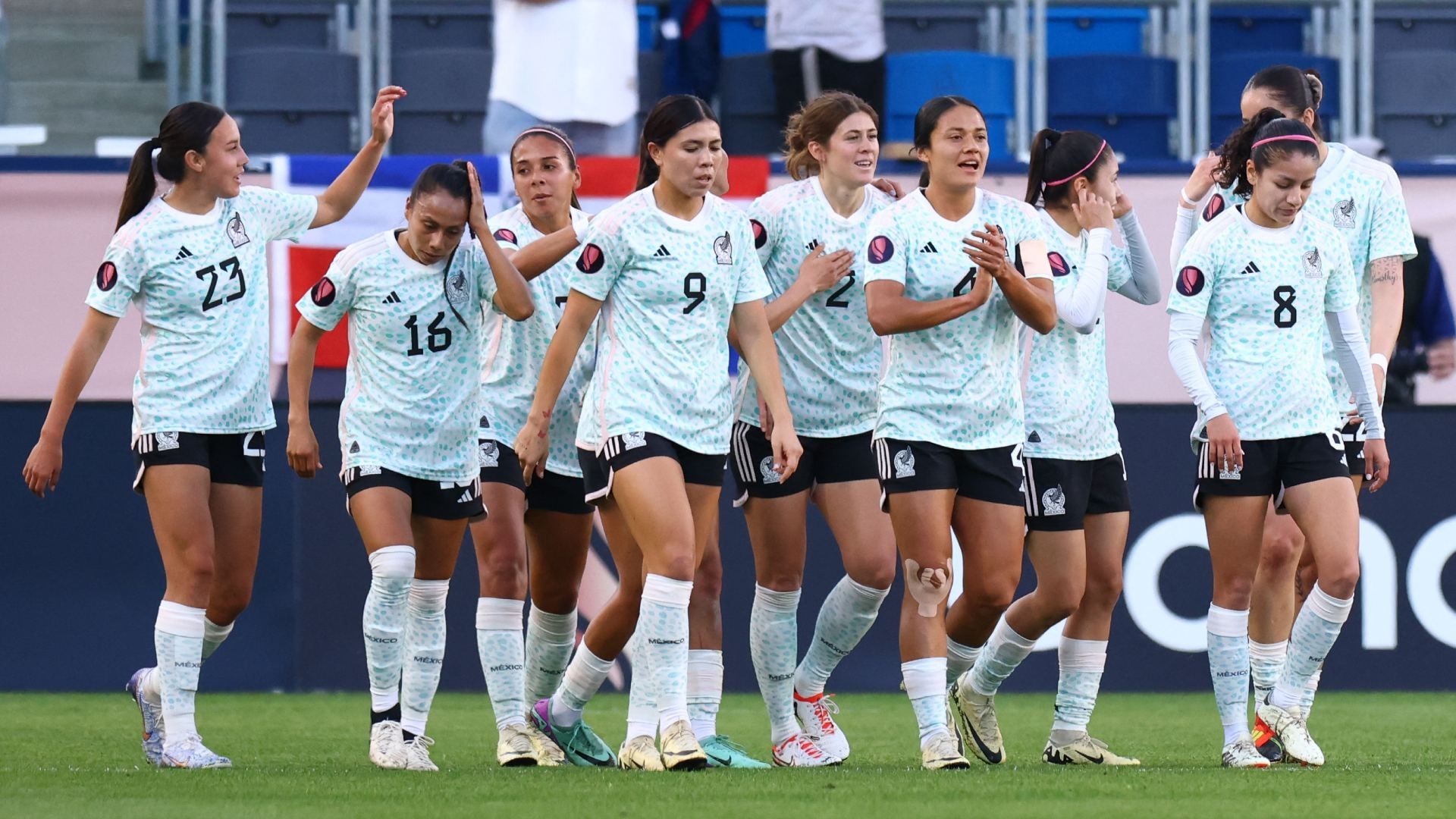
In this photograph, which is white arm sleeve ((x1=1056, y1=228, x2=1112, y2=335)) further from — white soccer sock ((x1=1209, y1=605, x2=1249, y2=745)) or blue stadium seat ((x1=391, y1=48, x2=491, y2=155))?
blue stadium seat ((x1=391, y1=48, x2=491, y2=155))

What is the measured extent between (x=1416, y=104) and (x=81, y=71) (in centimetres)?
836

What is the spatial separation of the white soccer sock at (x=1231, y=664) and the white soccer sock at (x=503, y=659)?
242 cm

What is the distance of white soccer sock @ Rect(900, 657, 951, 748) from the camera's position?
22.1 ft

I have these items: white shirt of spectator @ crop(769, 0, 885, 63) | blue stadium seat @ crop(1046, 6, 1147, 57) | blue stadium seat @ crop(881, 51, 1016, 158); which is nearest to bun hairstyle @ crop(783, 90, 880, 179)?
white shirt of spectator @ crop(769, 0, 885, 63)

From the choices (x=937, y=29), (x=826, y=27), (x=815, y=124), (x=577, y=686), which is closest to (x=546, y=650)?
(x=577, y=686)

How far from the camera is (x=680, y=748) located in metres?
6.56

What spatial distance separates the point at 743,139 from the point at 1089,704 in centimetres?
623

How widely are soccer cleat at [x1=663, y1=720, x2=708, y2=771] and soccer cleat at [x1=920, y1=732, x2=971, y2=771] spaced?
75 centimetres

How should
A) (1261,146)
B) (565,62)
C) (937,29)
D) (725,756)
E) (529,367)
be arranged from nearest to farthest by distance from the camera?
(1261,146)
(725,756)
(529,367)
(565,62)
(937,29)

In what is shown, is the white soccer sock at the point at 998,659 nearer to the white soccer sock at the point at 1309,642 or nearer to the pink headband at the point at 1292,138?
the white soccer sock at the point at 1309,642

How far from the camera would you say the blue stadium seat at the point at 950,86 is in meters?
12.8

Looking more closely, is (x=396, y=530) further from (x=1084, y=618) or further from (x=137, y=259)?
(x=1084, y=618)

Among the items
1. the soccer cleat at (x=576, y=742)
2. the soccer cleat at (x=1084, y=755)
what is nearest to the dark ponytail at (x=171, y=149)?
the soccer cleat at (x=576, y=742)

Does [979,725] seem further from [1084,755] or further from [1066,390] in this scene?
[1066,390]
